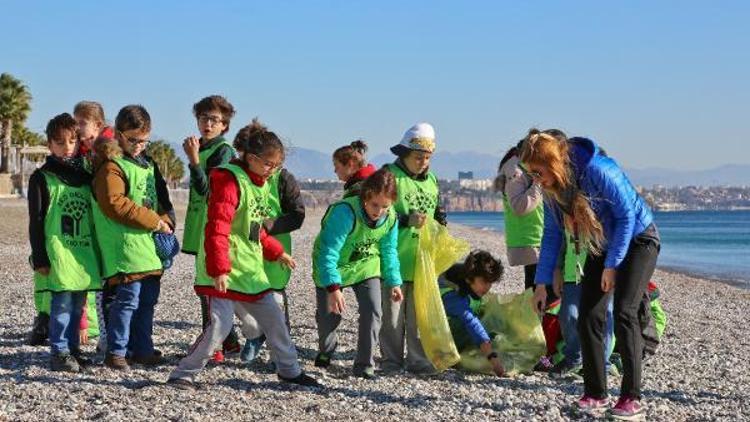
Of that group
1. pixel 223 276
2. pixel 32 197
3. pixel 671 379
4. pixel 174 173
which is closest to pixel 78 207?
pixel 32 197

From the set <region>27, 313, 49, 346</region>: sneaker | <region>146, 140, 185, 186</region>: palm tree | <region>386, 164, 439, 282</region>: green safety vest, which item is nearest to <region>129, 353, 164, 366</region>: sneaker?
<region>27, 313, 49, 346</region>: sneaker

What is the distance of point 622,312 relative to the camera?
5.62 m

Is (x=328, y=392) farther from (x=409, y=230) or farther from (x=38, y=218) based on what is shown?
(x=38, y=218)

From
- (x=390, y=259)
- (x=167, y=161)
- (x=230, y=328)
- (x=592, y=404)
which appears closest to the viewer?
(x=592, y=404)

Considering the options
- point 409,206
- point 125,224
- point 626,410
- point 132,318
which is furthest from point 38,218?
point 626,410

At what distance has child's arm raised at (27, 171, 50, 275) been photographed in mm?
6723

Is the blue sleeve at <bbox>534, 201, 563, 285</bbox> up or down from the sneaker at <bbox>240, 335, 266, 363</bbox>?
up

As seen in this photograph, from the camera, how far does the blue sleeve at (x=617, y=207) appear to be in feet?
18.0

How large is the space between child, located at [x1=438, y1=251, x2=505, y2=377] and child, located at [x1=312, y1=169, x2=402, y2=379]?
53 cm

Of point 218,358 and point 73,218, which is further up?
point 73,218

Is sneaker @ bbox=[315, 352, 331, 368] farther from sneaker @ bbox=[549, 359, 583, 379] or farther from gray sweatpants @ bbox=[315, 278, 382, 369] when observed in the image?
sneaker @ bbox=[549, 359, 583, 379]

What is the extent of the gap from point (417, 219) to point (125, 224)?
1965mm

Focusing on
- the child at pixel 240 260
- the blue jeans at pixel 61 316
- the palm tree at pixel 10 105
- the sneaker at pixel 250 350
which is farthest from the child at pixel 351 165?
the palm tree at pixel 10 105

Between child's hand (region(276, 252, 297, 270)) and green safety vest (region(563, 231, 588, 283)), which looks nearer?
child's hand (region(276, 252, 297, 270))
